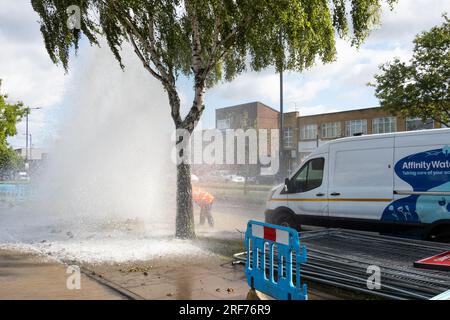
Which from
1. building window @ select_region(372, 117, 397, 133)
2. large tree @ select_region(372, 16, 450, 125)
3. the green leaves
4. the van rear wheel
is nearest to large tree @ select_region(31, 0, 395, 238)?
the van rear wheel

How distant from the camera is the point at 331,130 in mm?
55781

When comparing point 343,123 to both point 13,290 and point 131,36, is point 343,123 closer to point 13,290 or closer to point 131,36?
point 131,36

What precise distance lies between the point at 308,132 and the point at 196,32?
50.1m

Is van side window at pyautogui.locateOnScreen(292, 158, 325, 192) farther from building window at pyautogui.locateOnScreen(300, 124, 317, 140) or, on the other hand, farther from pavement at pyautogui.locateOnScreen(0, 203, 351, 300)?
building window at pyautogui.locateOnScreen(300, 124, 317, 140)

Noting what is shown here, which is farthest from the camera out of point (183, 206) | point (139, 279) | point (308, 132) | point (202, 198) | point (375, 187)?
point (308, 132)

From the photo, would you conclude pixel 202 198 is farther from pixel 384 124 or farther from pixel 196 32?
pixel 384 124

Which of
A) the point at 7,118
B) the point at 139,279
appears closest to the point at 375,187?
the point at 139,279

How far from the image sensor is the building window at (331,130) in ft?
180

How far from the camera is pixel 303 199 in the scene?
9750 mm

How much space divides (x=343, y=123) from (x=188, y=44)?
4652 cm

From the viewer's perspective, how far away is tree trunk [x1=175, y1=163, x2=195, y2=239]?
9.98 meters

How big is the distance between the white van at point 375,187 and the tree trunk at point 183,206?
6.19 ft
